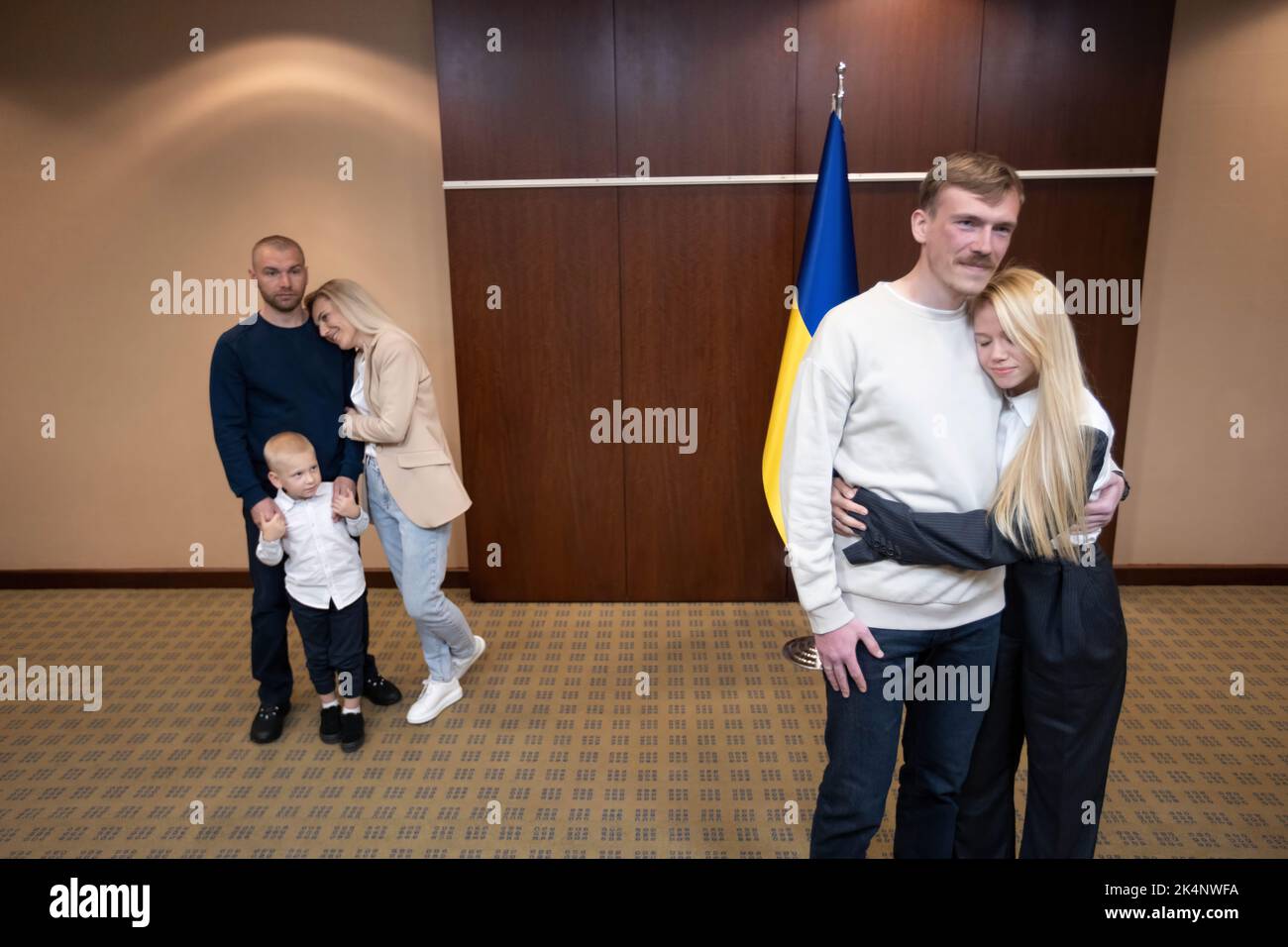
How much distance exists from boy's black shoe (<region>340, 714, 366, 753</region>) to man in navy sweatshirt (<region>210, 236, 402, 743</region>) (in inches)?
11.0

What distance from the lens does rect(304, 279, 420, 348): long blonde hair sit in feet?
10.0

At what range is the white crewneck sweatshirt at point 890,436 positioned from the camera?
5.92 feet

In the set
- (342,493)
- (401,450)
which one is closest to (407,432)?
(401,450)

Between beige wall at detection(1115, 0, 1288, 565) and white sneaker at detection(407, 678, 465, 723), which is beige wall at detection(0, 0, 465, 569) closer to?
white sneaker at detection(407, 678, 465, 723)

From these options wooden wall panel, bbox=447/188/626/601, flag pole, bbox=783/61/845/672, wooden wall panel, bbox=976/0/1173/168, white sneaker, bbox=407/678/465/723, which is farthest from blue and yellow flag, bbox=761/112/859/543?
white sneaker, bbox=407/678/465/723

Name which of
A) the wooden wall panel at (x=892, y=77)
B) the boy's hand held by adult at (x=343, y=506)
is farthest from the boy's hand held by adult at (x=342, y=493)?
the wooden wall panel at (x=892, y=77)

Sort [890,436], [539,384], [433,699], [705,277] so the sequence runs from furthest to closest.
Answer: [539,384] → [705,277] → [433,699] → [890,436]

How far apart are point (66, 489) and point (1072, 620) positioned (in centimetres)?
479

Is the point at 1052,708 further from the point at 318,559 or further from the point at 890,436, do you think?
the point at 318,559

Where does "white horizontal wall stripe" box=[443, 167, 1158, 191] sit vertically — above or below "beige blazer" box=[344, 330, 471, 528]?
above

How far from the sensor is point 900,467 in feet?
6.06

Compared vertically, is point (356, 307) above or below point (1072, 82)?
below

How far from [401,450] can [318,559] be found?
0.46 metres
